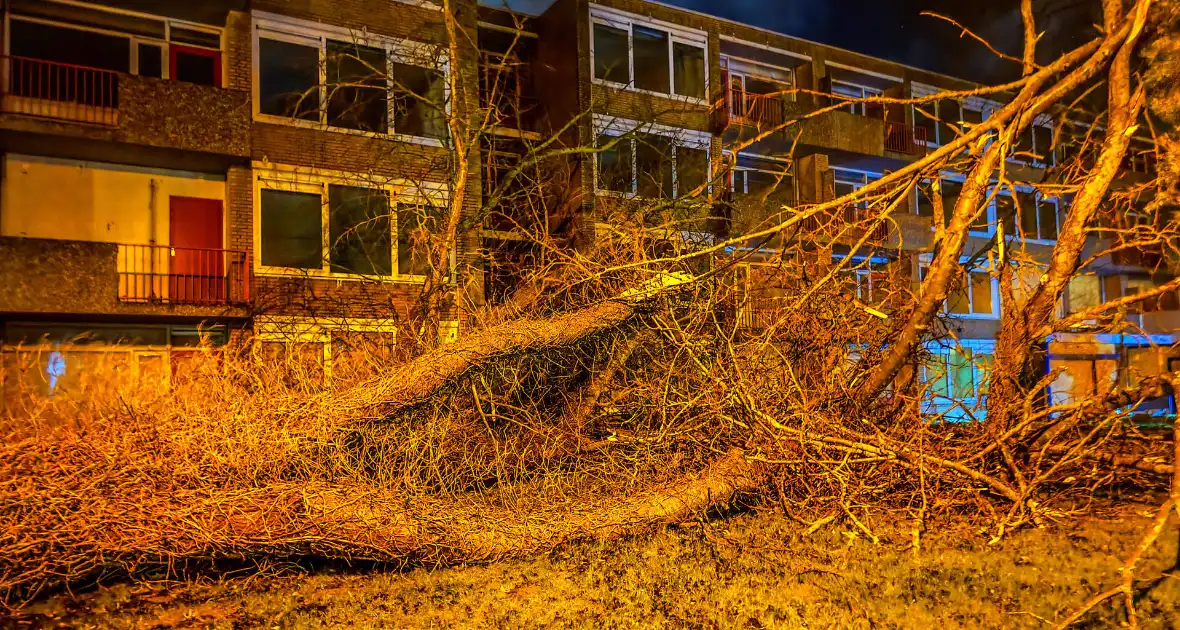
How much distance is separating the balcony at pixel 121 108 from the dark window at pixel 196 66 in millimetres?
1029

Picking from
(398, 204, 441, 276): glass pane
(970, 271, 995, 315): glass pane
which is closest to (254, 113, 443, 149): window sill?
(398, 204, 441, 276): glass pane

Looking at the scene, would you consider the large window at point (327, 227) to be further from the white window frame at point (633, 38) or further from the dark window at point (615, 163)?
the white window frame at point (633, 38)

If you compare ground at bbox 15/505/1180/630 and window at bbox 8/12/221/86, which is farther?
window at bbox 8/12/221/86

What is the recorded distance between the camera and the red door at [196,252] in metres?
15.2

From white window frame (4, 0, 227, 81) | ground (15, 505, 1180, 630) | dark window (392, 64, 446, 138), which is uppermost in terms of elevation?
white window frame (4, 0, 227, 81)

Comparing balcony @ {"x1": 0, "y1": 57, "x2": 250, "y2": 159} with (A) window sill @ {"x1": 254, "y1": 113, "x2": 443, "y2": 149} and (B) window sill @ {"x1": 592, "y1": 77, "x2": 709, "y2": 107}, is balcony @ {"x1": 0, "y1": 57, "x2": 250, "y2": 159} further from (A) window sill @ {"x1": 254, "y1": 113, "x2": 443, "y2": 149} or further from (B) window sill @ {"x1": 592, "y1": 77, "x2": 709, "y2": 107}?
(B) window sill @ {"x1": 592, "y1": 77, "x2": 709, "y2": 107}

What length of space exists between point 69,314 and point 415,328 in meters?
6.62

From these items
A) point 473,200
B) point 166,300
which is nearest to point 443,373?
point 166,300

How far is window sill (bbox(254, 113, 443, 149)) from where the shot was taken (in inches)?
620

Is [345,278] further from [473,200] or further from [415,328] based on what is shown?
[415,328]

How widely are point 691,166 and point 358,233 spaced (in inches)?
316

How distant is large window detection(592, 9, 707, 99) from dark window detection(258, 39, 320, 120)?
6.22 m

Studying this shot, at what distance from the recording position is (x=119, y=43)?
1529 centimetres

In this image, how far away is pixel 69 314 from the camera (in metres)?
13.9
